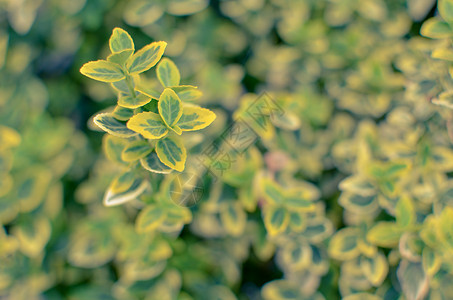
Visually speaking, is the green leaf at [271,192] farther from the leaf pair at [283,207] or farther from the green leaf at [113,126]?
the green leaf at [113,126]

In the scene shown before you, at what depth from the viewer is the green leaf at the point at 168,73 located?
767mm

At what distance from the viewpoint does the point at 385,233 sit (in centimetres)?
98

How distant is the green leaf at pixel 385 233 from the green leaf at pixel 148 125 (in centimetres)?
63

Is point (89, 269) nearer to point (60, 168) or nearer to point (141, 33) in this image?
point (60, 168)

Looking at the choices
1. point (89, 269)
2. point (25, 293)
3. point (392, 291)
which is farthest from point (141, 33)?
point (392, 291)

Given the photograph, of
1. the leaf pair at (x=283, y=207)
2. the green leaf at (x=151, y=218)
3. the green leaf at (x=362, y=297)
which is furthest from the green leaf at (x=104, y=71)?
the green leaf at (x=362, y=297)

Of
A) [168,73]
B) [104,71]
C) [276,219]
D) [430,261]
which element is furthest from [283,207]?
[104,71]

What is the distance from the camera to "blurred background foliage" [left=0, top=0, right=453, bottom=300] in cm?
101

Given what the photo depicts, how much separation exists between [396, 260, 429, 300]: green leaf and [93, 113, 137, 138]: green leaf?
766mm

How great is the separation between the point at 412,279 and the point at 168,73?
30.8 inches

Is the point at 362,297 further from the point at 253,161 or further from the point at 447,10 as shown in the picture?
the point at 447,10

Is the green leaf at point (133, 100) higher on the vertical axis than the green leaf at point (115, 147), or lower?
higher

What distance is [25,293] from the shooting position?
122 cm

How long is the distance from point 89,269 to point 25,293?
0.21 m
